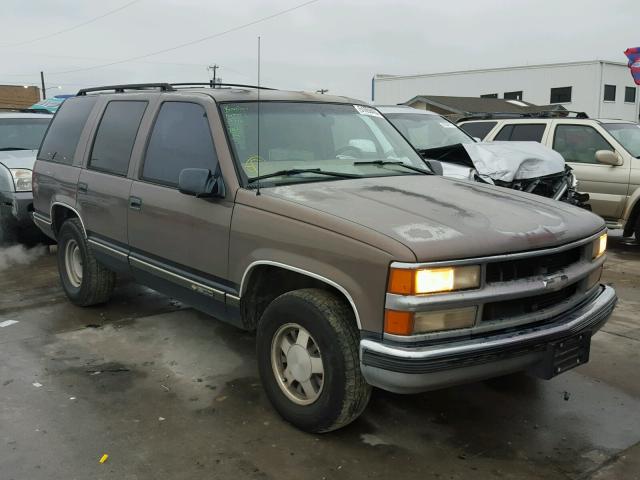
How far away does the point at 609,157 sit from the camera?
8.16 m

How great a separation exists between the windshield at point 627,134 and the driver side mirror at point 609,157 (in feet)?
0.82

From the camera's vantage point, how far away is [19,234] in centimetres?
760

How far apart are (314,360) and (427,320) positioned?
73 centimetres

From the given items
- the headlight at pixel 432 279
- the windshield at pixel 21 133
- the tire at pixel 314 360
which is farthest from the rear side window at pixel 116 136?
the windshield at pixel 21 133

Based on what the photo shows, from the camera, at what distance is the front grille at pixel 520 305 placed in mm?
2928

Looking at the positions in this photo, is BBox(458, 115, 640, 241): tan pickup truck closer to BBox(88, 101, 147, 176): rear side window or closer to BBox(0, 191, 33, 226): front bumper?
BBox(88, 101, 147, 176): rear side window

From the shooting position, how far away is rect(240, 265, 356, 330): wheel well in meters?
3.50

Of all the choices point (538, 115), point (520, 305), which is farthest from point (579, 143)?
point (520, 305)

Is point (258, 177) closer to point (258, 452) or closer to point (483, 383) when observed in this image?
point (258, 452)

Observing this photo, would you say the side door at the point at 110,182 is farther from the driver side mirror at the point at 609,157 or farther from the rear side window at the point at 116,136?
the driver side mirror at the point at 609,157

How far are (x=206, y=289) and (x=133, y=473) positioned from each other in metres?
1.20

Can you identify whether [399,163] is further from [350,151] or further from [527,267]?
[527,267]

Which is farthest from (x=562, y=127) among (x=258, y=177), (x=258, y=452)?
(x=258, y=452)

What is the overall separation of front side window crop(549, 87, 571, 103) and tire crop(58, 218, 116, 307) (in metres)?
49.6
